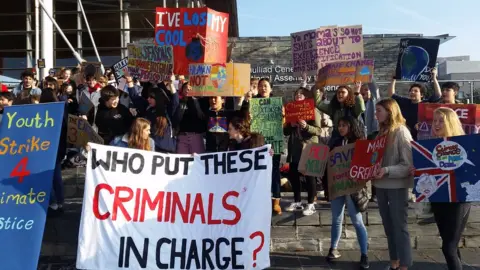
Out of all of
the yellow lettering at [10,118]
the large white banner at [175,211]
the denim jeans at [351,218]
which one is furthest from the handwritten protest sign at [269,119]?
the yellow lettering at [10,118]

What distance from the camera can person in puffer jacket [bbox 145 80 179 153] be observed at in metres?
7.05

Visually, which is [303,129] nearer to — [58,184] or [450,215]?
[450,215]

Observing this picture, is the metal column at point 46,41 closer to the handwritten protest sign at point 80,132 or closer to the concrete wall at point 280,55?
the concrete wall at point 280,55

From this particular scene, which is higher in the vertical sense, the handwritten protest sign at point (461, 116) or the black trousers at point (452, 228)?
the handwritten protest sign at point (461, 116)

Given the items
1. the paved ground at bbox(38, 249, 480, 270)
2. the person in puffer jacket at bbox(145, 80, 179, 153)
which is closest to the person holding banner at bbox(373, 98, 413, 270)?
the paved ground at bbox(38, 249, 480, 270)

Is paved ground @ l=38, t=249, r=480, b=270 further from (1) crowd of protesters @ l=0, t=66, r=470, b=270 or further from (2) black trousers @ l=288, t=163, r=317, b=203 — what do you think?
(2) black trousers @ l=288, t=163, r=317, b=203

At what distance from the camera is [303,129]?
7.38m

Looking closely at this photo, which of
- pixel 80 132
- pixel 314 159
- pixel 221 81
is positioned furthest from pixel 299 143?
pixel 80 132

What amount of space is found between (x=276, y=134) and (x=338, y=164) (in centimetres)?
108

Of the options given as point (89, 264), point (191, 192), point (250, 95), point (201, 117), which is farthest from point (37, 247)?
point (250, 95)

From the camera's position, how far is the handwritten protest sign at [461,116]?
6.46m

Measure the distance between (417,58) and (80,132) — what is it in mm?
4769

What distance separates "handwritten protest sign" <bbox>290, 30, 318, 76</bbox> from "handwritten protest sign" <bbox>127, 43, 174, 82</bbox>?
2.27 meters

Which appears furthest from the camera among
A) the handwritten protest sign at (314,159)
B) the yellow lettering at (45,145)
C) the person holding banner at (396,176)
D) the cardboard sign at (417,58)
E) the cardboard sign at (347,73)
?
the cardboard sign at (347,73)
